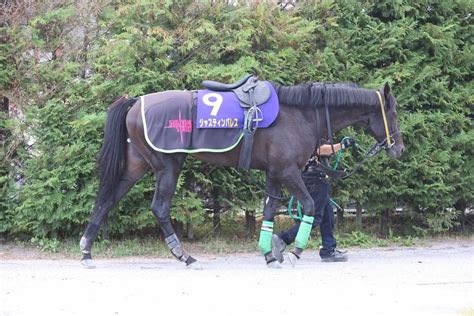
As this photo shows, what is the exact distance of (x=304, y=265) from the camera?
755cm

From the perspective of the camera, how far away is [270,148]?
7.17 m

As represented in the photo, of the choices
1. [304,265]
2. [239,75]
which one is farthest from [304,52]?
[304,265]

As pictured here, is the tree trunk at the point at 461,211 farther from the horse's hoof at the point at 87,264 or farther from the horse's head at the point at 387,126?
the horse's hoof at the point at 87,264

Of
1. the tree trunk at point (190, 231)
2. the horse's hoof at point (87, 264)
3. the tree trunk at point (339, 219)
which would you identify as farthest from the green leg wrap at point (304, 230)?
the tree trunk at point (339, 219)

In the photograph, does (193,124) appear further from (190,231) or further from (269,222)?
(190,231)

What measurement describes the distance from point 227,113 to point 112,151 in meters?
1.40

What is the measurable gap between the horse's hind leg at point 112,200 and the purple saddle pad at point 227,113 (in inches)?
35.0

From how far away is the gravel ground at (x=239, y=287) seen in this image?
5.32 meters

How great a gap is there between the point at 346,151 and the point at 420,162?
1093mm

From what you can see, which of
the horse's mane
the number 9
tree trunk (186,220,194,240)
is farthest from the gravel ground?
the horse's mane

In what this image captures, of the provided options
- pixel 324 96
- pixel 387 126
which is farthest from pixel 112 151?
pixel 387 126

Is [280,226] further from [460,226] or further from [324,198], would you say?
[460,226]

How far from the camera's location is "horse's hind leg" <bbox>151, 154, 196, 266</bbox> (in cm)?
719

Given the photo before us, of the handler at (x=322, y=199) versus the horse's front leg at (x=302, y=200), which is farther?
the handler at (x=322, y=199)
